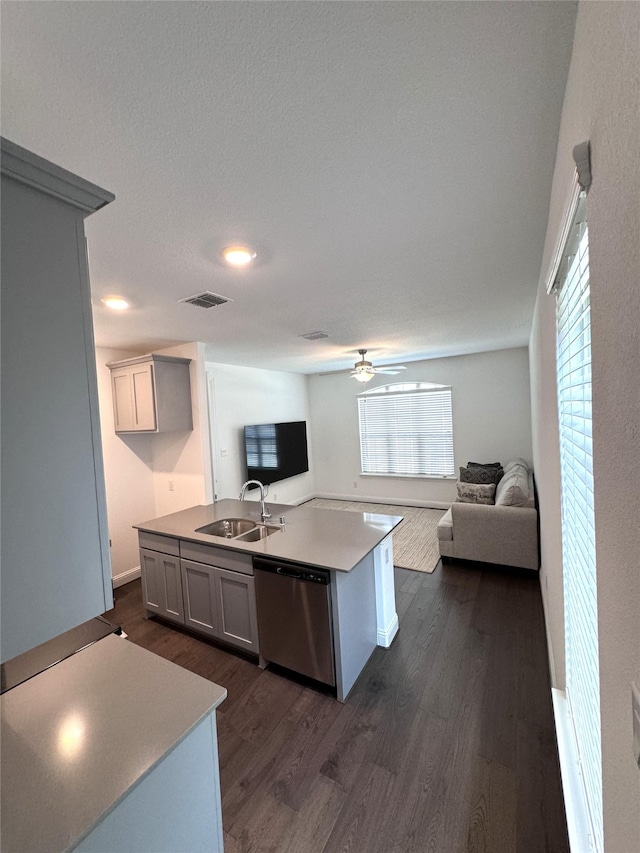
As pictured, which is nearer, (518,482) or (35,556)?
(35,556)

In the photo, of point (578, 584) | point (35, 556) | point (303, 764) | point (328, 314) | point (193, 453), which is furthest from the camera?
point (193, 453)

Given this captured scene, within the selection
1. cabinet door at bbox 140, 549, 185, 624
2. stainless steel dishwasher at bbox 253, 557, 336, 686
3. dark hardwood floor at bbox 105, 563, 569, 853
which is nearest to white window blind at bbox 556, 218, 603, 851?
dark hardwood floor at bbox 105, 563, 569, 853

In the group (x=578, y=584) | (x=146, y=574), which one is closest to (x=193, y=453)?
(x=146, y=574)

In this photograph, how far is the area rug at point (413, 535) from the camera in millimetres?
3977

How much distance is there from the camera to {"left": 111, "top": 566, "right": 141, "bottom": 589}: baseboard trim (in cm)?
377

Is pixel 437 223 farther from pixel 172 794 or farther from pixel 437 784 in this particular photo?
pixel 437 784

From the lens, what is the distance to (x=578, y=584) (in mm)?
1261

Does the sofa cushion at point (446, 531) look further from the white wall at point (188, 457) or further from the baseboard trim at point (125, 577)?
the baseboard trim at point (125, 577)

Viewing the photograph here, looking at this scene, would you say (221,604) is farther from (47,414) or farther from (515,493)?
(515,493)

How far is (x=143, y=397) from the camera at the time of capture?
3.52 meters

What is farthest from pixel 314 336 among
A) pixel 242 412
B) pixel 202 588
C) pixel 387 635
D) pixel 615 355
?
pixel 615 355

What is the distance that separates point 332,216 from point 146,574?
3159 mm

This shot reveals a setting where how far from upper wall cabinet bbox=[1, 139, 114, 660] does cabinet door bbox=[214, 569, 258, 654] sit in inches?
64.3

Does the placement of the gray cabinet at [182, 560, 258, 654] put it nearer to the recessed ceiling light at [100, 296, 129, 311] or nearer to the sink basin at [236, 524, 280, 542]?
the sink basin at [236, 524, 280, 542]
